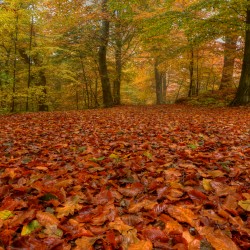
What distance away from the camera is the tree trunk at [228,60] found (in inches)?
474

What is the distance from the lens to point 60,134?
5184 millimetres

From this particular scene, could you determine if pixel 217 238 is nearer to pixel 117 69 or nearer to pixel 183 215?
pixel 183 215

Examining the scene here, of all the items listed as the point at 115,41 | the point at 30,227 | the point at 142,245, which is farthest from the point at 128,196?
the point at 115,41

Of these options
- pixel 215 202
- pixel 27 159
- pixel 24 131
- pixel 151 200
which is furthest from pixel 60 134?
pixel 215 202

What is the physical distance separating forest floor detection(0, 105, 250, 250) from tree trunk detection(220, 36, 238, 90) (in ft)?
31.9

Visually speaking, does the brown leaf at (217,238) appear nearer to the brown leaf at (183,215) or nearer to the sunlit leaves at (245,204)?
the brown leaf at (183,215)

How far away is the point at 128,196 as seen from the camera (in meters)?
2.10

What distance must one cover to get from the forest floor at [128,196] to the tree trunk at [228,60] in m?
9.72

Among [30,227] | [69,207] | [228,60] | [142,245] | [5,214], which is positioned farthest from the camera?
[228,60]

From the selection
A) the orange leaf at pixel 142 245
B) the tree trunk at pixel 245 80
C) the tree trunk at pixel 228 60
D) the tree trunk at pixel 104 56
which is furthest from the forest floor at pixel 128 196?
the tree trunk at pixel 228 60

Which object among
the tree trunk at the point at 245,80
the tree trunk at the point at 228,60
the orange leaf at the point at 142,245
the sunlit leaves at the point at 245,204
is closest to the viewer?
the orange leaf at the point at 142,245

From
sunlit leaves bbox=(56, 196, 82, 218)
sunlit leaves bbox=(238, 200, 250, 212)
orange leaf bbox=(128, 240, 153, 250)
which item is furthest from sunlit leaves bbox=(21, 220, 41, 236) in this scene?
sunlit leaves bbox=(238, 200, 250, 212)

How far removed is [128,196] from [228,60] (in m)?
13.9

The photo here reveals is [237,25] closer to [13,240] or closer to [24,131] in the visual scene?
[24,131]
